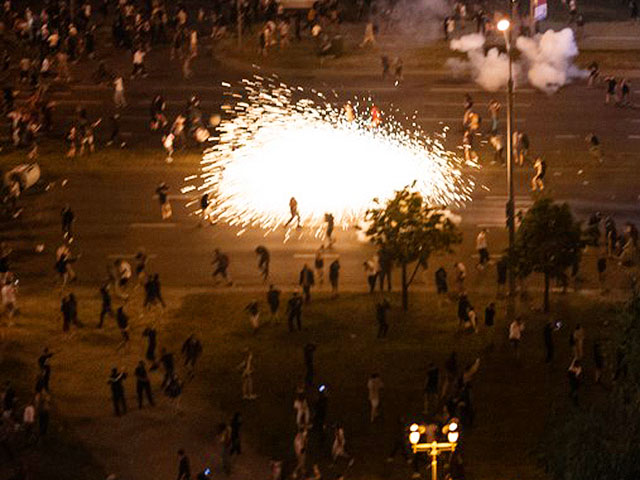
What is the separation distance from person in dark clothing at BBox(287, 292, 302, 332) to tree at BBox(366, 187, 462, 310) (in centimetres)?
246

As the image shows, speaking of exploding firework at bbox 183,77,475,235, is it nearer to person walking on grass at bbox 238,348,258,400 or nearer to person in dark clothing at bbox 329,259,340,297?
person in dark clothing at bbox 329,259,340,297

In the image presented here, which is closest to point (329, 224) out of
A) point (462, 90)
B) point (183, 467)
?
point (183, 467)

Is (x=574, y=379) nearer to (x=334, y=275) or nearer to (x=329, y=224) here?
(x=334, y=275)

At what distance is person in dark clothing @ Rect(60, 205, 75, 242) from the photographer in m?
45.9

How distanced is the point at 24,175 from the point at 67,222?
4.13m

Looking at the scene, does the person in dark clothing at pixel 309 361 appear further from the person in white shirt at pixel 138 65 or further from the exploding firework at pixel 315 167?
the person in white shirt at pixel 138 65

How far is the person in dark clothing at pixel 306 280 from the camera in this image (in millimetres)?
41219

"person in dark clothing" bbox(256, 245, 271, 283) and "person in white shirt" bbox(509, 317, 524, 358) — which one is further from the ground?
"person in dark clothing" bbox(256, 245, 271, 283)

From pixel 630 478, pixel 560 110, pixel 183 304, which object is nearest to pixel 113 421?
pixel 183 304

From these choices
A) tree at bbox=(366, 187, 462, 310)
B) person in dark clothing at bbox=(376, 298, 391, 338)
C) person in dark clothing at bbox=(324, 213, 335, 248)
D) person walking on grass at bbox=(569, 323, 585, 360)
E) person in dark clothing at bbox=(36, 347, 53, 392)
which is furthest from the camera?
person in dark clothing at bbox=(324, 213, 335, 248)

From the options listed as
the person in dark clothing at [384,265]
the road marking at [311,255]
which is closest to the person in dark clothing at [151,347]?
the person in dark clothing at [384,265]

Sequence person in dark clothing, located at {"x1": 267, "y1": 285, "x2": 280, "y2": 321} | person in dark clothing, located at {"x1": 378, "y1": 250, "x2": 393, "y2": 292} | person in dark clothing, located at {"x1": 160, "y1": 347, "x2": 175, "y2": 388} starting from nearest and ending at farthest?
person in dark clothing, located at {"x1": 160, "y1": 347, "x2": 175, "y2": 388} → person in dark clothing, located at {"x1": 267, "y1": 285, "x2": 280, "y2": 321} → person in dark clothing, located at {"x1": 378, "y1": 250, "x2": 393, "y2": 292}

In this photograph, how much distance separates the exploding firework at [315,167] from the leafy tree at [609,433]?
66.6 ft

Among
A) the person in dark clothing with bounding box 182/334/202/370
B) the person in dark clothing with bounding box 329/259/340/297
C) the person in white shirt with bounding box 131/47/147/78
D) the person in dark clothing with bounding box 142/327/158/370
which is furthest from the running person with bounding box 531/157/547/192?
the person in white shirt with bounding box 131/47/147/78
